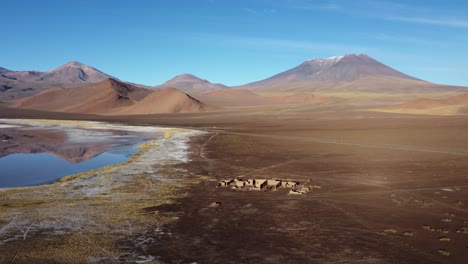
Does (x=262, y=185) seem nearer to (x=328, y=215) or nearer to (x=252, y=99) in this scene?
(x=328, y=215)

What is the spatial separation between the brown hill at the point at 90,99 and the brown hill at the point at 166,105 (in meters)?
9.92

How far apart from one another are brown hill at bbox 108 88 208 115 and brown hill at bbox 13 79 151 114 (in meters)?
9.92

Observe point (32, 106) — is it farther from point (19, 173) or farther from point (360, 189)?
point (360, 189)

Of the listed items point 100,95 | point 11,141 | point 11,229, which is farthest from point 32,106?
point 11,229

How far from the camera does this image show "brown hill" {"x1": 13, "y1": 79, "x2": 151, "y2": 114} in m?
124

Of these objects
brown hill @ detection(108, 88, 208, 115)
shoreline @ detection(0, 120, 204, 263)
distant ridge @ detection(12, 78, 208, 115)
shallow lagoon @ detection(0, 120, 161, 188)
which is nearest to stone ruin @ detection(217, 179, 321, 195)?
shoreline @ detection(0, 120, 204, 263)

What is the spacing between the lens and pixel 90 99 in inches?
5212

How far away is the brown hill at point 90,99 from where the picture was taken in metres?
124

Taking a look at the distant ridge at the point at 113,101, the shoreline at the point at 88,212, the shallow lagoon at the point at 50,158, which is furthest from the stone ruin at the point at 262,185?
the distant ridge at the point at 113,101

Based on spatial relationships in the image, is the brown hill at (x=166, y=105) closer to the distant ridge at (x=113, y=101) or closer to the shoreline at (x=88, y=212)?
the distant ridge at (x=113, y=101)

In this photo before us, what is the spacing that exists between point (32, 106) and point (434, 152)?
14381 cm

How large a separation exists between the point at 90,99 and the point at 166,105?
33.7 metres

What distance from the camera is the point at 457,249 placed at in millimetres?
9328

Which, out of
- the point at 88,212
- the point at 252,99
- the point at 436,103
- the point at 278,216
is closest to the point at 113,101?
the point at 252,99
